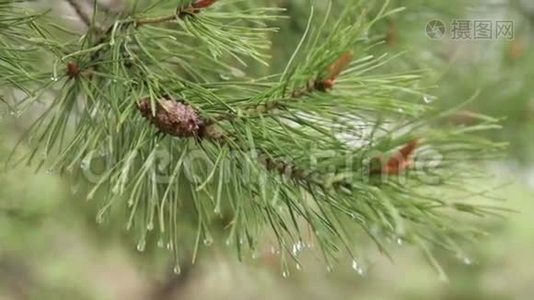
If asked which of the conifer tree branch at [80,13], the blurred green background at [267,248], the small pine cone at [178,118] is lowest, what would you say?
the blurred green background at [267,248]

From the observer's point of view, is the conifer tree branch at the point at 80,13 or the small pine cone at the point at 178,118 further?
the conifer tree branch at the point at 80,13

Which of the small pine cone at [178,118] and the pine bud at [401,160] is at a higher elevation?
the pine bud at [401,160]

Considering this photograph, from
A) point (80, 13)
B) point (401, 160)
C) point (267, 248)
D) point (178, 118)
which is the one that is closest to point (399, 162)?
point (401, 160)

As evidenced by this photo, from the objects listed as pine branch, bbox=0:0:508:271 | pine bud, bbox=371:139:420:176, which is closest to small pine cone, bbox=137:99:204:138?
pine branch, bbox=0:0:508:271

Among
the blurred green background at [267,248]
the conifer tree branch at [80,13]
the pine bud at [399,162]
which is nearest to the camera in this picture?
the pine bud at [399,162]

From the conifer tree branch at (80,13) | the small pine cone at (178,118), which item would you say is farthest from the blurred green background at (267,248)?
the small pine cone at (178,118)

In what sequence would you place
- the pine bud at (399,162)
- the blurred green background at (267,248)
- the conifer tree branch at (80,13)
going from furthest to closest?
1. the blurred green background at (267,248)
2. the conifer tree branch at (80,13)
3. the pine bud at (399,162)

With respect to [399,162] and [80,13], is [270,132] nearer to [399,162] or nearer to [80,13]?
[399,162]

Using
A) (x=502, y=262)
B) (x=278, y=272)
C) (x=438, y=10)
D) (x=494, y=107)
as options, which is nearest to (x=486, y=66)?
(x=494, y=107)

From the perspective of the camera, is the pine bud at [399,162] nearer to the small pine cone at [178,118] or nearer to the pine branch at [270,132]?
the pine branch at [270,132]
